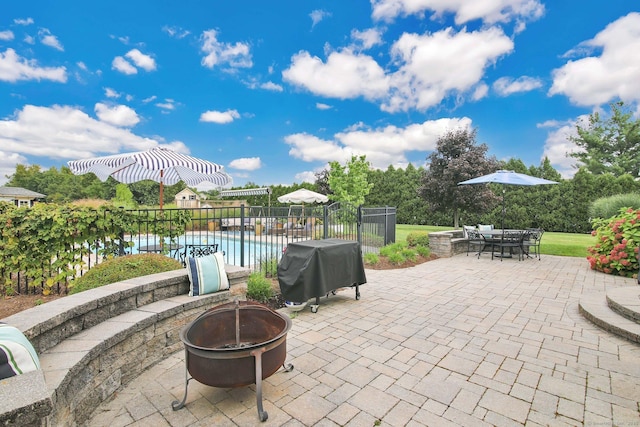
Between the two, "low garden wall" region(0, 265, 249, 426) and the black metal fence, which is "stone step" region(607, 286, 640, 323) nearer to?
the black metal fence

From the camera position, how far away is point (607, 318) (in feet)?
11.8

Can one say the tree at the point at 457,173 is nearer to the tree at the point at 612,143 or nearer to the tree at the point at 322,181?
the tree at the point at 322,181

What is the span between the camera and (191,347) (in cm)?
195

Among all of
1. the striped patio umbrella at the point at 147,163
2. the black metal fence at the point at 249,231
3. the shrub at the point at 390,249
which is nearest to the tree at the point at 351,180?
the black metal fence at the point at 249,231

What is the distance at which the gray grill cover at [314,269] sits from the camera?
155 inches

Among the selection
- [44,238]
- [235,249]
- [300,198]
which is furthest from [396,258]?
[300,198]

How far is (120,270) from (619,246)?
851 centimetres

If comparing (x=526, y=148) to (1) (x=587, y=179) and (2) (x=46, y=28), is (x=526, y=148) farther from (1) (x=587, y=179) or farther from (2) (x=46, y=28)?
→ (2) (x=46, y=28)

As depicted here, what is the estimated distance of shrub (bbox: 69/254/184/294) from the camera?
3.20 meters

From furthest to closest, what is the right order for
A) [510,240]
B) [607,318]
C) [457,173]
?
[457,173] < [510,240] < [607,318]

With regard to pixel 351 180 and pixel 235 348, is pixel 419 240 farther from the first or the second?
pixel 351 180

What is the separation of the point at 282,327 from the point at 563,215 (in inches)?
623

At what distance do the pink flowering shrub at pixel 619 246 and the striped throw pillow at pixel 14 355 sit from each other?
28.2ft

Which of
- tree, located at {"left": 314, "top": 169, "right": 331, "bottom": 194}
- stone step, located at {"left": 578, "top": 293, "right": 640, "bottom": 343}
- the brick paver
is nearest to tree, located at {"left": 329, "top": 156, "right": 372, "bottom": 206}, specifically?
tree, located at {"left": 314, "top": 169, "right": 331, "bottom": 194}
